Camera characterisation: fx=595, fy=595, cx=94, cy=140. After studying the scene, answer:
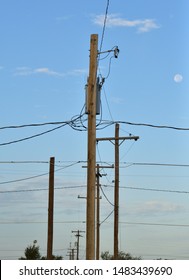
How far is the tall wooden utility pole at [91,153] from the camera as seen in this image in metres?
16.2

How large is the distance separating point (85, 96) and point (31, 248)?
56.8 metres

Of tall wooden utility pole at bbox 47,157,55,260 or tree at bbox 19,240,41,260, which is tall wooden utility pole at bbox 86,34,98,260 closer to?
tall wooden utility pole at bbox 47,157,55,260

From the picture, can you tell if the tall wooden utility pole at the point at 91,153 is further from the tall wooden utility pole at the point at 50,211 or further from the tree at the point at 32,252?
the tree at the point at 32,252

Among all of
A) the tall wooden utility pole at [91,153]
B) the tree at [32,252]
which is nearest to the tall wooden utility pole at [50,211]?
the tall wooden utility pole at [91,153]

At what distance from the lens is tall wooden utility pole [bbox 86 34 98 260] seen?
1616cm

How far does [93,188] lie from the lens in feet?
54.1

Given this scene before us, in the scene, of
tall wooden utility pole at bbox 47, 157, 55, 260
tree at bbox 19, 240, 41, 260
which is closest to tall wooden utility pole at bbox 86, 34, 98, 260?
tall wooden utility pole at bbox 47, 157, 55, 260

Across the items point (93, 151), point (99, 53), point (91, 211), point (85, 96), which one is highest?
point (99, 53)

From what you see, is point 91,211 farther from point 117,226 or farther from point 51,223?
point 117,226

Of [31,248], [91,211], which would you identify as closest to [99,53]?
[91,211]

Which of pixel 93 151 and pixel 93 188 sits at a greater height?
pixel 93 151

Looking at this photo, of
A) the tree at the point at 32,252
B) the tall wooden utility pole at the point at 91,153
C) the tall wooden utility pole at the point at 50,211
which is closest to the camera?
the tall wooden utility pole at the point at 91,153

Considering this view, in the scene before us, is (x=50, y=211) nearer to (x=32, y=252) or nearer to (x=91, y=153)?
(x=91, y=153)
